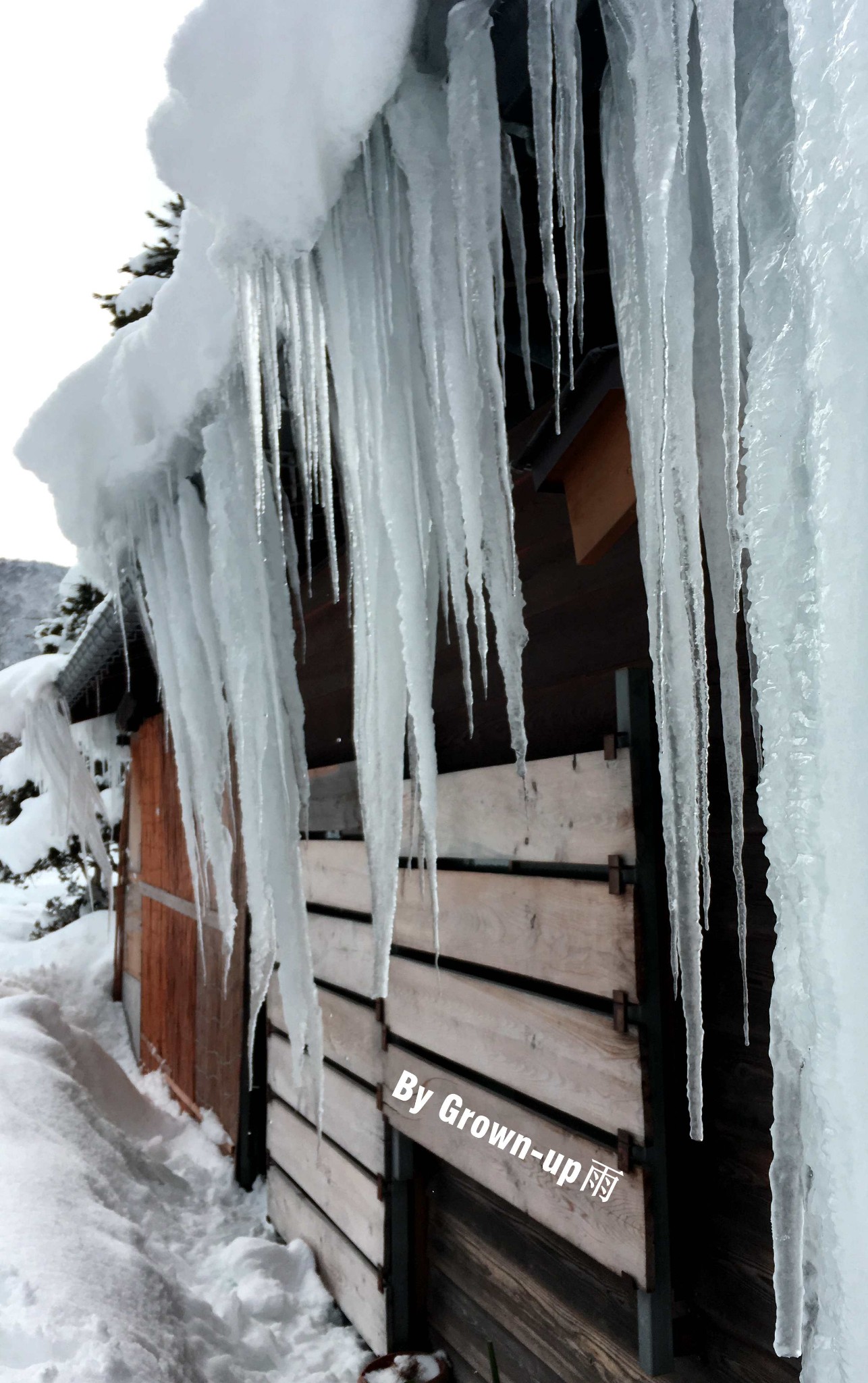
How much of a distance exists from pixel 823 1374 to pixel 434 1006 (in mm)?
2321

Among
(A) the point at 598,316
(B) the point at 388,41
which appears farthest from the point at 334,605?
(B) the point at 388,41

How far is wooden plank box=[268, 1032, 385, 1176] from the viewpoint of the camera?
336cm

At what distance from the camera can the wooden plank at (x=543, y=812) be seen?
2.02 m

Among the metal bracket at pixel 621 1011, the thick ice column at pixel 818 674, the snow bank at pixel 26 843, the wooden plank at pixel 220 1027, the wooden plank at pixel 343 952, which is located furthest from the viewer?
the snow bank at pixel 26 843

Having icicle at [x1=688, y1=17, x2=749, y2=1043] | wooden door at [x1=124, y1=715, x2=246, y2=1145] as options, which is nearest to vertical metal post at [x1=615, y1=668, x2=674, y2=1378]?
icicle at [x1=688, y1=17, x2=749, y2=1043]

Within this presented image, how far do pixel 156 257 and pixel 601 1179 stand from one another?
23.2 feet

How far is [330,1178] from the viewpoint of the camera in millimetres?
3779

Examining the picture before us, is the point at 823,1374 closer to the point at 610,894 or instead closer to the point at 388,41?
the point at 610,894

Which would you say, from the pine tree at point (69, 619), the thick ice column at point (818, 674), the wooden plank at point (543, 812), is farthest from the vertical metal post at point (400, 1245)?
the pine tree at point (69, 619)

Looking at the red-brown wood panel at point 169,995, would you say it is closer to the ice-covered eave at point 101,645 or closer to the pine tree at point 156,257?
the ice-covered eave at point 101,645

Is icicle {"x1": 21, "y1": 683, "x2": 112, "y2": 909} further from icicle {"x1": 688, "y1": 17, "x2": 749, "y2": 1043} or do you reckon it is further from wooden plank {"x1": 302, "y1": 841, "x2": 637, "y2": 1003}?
icicle {"x1": 688, "y1": 17, "x2": 749, "y2": 1043}

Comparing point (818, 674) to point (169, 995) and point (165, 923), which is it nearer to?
point (169, 995)

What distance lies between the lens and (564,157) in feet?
3.77

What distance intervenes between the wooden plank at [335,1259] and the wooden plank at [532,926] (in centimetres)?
154
